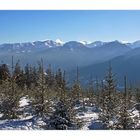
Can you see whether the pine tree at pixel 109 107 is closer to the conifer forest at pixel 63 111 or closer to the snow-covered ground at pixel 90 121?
the conifer forest at pixel 63 111

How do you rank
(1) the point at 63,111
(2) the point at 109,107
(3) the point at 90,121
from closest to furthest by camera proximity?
1. (1) the point at 63,111
2. (2) the point at 109,107
3. (3) the point at 90,121

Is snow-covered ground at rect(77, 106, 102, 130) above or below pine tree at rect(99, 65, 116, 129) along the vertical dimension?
below

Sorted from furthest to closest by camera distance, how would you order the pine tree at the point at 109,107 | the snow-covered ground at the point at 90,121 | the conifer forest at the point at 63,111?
1. the snow-covered ground at the point at 90,121
2. the pine tree at the point at 109,107
3. the conifer forest at the point at 63,111

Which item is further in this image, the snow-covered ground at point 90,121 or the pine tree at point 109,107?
the snow-covered ground at point 90,121

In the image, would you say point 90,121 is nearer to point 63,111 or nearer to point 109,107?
point 109,107

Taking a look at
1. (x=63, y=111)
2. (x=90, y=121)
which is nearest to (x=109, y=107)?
(x=90, y=121)

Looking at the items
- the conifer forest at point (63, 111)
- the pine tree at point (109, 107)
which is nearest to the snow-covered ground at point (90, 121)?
the conifer forest at point (63, 111)

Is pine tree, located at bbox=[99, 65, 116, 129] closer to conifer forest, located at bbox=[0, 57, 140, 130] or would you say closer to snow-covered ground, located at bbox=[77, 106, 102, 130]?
conifer forest, located at bbox=[0, 57, 140, 130]

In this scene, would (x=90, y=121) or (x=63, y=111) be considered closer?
(x=63, y=111)

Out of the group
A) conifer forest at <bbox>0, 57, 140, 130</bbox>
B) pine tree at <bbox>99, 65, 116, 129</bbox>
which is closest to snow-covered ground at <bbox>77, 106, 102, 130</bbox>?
conifer forest at <bbox>0, 57, 140, 130</bbox>
